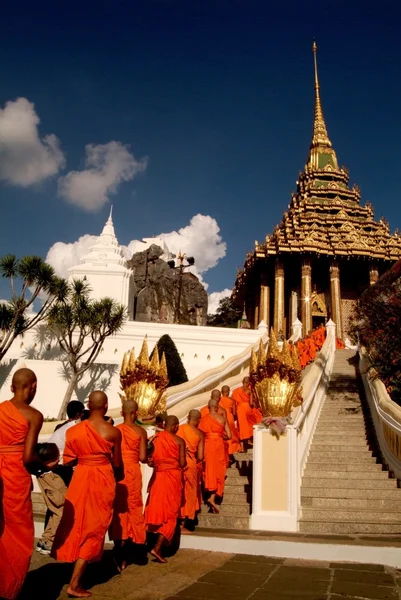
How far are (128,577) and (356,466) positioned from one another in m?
5.24

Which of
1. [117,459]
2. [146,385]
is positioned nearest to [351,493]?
[146,385]

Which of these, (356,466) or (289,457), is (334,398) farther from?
(289,457)

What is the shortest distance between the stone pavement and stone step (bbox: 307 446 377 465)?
398cm

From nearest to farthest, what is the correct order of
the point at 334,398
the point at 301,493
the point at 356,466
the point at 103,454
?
the point at 103,454
the point at 301,493
the point at 356,466
the point at 334,398

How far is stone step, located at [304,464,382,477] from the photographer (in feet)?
27.2

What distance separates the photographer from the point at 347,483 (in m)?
7.72

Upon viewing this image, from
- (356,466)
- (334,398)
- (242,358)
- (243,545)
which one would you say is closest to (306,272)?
(242,358)

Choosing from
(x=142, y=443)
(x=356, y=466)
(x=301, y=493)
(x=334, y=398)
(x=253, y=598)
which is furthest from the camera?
(x=334, y=398)

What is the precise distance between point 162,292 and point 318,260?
34478 millimetres

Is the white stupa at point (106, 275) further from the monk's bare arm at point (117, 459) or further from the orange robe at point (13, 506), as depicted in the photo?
the orange robe at point (13, 506)

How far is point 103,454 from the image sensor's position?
429 cm

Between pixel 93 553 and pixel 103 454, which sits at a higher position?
pixel 103 454

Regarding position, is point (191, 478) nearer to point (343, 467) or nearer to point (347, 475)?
point (347, 475)

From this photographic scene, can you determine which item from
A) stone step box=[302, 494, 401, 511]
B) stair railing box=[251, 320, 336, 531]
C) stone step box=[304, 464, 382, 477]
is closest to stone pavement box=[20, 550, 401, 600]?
stair railing box=[251, 320, 336, 531]
